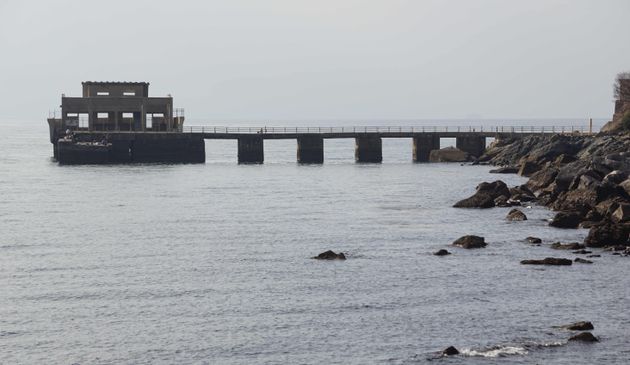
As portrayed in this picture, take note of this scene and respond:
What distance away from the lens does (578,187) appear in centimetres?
7962

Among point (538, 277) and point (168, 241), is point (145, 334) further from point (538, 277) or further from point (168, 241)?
point (168, 241)

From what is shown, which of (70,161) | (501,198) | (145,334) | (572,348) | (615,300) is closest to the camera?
(572,348)

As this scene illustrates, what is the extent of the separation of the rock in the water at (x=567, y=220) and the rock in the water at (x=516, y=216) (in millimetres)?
4622

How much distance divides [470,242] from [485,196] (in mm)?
22081

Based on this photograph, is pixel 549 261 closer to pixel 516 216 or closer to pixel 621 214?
pixel 621 214

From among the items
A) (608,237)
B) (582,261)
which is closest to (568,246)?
(608,237)

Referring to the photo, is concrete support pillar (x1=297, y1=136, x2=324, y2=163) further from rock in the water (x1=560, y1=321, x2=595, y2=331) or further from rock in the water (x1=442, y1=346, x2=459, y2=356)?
rock in the water (x1=442, y1=346, x2=459, y2=356)

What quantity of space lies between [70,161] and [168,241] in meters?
74.9

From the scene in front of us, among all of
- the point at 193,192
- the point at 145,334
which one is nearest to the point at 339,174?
the point at 193,192

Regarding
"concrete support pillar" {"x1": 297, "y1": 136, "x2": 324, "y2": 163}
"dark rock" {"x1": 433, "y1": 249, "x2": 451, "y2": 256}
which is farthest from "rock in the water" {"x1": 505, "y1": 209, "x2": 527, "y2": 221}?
"concrete support pillar" {"x1": 297, "y1": 136, "x2": 324, "y2": 163}

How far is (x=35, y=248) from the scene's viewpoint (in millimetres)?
65125

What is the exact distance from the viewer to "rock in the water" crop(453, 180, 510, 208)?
85312mm

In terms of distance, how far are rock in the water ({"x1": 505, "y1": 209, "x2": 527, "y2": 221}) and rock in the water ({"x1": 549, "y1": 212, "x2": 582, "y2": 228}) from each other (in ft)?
15.2

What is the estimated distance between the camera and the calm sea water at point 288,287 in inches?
1599
